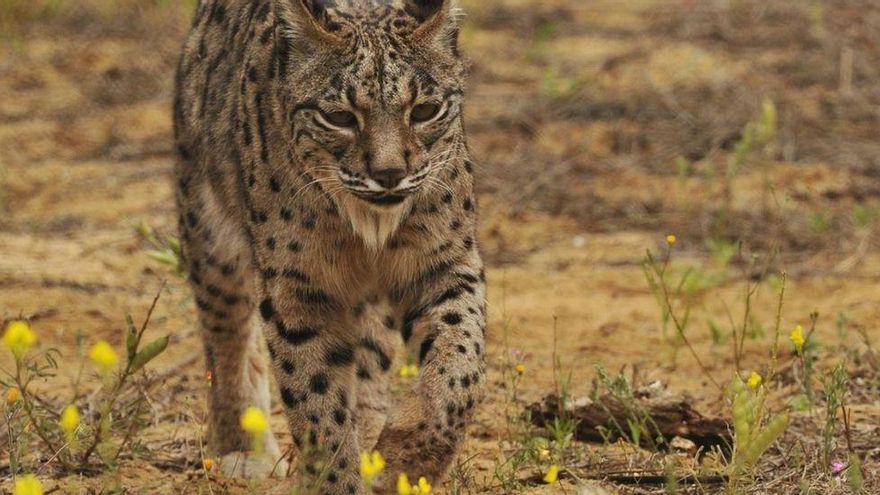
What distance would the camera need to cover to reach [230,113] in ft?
20.2

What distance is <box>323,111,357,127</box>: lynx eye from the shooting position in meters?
5.14

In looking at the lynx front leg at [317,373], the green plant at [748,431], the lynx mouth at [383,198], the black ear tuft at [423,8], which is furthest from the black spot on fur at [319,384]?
the green plant at [748,431]

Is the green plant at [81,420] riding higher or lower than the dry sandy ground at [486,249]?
higher

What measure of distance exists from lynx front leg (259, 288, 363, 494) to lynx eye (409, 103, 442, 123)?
68 cm

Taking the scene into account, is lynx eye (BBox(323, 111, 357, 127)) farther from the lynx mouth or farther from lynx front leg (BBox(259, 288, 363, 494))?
lynx front leg (BBox(259, 288, 363, 494))

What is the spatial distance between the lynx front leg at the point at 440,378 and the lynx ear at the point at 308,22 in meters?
0.86

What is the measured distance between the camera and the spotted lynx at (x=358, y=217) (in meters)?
5.05

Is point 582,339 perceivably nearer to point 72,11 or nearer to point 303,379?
point 303,379

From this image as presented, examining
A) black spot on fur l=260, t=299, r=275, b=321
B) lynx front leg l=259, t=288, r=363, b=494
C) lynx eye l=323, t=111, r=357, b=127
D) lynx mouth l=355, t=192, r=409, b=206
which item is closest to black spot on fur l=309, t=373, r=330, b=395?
lynx front leg l=259, t=288, r=363, b=494

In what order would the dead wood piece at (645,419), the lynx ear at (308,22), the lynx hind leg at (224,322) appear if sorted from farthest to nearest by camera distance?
the lynx hind leg at (224,322) → the dead wood piece at (645,419) → the lynx ear at (308,22)

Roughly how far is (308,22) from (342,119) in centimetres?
36

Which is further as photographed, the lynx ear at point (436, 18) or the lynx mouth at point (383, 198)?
the lynx ear at point (436, 18)

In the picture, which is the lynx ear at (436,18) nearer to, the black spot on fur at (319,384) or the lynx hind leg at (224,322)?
the black spot on fur at (319,384)

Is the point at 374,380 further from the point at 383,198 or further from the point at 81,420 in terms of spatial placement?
the point at 383,198
